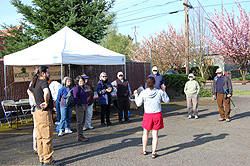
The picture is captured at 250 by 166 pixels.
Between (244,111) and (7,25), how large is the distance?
13.8 metres

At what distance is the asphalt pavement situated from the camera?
198 inches

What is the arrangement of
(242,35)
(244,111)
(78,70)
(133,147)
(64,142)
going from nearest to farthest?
(133,147)
(64,142)
(244,111)
(78,70)
(242,35)

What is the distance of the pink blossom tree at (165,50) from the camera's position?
21.4 metres

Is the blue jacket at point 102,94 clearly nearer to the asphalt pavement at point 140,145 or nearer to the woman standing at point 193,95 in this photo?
the asphalt pavement at point 140,145

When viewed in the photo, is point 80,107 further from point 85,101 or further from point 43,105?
point 43,105

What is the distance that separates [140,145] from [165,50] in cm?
1688

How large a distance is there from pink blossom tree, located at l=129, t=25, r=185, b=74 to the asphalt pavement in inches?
506

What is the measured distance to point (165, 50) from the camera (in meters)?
22.0

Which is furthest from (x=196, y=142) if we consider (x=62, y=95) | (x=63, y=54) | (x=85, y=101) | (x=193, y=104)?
(x=63, y=54)

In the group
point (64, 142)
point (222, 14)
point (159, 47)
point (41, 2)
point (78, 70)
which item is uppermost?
point (222, 14)

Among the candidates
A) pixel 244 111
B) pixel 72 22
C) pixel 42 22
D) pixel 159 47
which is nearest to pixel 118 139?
pixel 244 111

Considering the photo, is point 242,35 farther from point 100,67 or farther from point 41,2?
point 41,2

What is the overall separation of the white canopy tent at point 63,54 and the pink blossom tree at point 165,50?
1174 centimetres

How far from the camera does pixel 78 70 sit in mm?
13141
